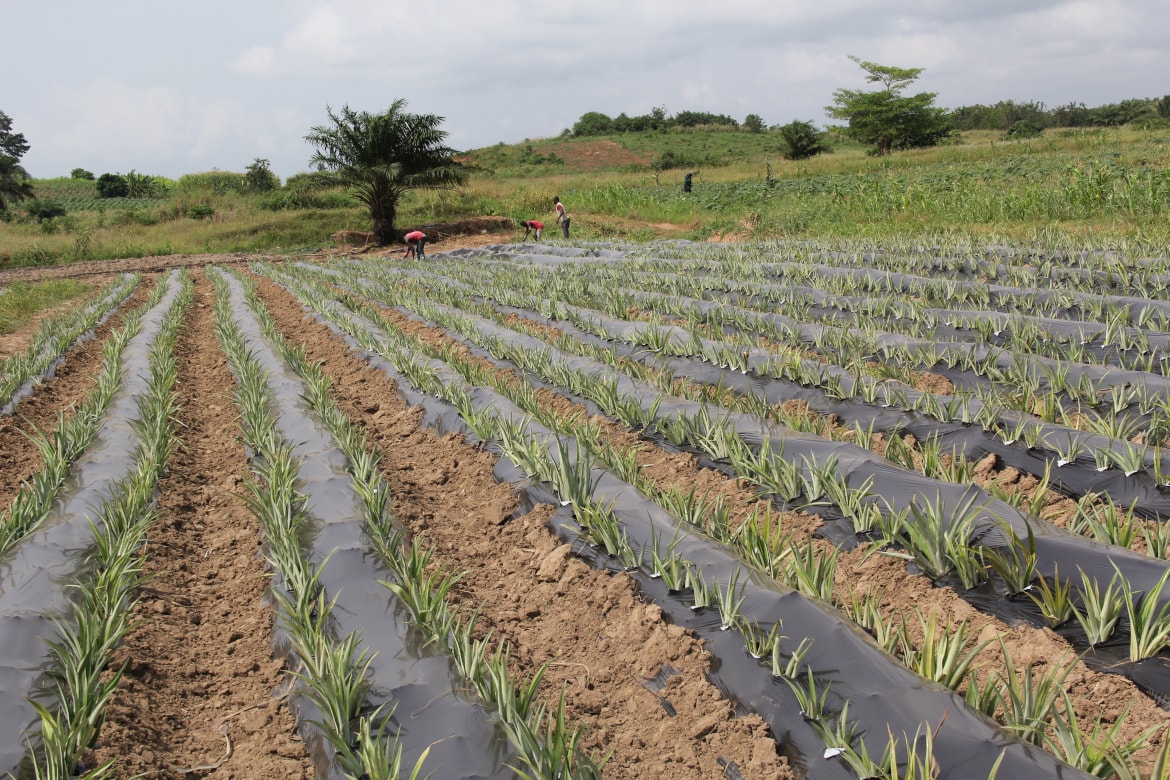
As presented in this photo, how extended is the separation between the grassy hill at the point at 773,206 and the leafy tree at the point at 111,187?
14.9m

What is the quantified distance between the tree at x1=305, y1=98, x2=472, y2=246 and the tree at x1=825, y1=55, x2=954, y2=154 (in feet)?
83.4

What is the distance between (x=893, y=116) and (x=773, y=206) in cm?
2385

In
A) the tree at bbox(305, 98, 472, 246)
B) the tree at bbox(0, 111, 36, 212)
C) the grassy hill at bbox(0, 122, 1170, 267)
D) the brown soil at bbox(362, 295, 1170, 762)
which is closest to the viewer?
the brown soil at bbox(362, 295, 1170, 762)

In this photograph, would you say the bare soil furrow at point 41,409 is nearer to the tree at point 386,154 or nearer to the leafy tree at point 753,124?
the tree at point 386,154

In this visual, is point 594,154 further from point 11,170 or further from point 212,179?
point 11,170

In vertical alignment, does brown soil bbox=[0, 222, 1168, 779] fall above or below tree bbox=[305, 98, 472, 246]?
below

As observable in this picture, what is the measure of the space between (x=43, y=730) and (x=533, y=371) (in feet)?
10.9

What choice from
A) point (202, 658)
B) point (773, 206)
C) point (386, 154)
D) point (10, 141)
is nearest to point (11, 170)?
point (10, 141)

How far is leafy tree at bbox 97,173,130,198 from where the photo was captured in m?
37.9

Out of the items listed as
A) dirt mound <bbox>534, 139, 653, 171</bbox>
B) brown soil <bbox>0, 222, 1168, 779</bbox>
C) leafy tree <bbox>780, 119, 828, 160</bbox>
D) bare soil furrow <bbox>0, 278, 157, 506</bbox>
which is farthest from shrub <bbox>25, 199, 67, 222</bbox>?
leafy tree <bbox>780, 119, 828, 160</bbox>

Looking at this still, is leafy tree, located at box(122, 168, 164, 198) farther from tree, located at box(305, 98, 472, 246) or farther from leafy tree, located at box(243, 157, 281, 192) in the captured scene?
tree, located at box(305, 98, 472, 246)

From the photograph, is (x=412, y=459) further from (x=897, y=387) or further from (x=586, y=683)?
(x=897, y=387)

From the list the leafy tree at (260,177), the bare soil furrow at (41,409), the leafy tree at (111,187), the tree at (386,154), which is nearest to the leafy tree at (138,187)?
the leafy tree at (111,187)

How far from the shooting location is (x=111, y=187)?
37.9 metres
